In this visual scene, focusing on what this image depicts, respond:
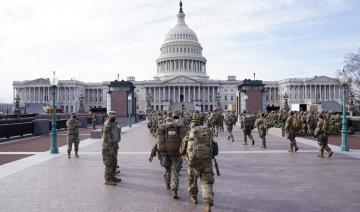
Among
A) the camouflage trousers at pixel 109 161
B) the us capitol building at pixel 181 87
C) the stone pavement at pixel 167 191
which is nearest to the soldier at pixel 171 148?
the stone pavement at pixel 167 191

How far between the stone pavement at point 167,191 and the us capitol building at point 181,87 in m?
128

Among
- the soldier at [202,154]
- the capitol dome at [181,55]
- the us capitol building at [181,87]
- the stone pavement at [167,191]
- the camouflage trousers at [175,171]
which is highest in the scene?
the capitol dome at [181,55]

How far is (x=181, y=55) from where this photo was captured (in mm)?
149375

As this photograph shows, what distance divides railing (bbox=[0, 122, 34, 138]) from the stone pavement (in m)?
10.0

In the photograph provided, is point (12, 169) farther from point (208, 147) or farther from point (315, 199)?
point (315, 199)

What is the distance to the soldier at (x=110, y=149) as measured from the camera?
11.0m

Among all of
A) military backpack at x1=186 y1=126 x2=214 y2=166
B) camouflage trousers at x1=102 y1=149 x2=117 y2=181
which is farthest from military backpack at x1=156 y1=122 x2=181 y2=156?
camouflage trousers at x1=102 y1=149 x2=117 y2=181

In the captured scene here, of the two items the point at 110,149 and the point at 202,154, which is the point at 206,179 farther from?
the point at 110,149

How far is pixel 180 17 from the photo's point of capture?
16100 cm

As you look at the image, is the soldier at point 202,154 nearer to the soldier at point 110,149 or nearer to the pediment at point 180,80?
the soldier at point 110,149

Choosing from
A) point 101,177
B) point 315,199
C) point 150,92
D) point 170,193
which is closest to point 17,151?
point 101,177

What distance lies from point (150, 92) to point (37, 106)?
72.1m

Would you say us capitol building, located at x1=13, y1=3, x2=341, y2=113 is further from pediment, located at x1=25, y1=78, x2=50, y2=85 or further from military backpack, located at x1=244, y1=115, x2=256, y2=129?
military backpack, located at x1=244, y1=115, x2=256, y2=129

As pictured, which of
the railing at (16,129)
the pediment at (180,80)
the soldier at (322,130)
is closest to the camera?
the soldier at (322,130)
